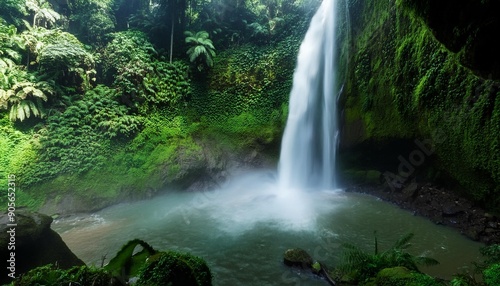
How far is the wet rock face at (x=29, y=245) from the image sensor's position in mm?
3447

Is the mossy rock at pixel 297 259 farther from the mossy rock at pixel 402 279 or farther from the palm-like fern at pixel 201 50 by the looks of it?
the palm-like fern at pixel 201 50

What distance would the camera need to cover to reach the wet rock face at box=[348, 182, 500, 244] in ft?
20.2

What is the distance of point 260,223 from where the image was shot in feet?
24.5

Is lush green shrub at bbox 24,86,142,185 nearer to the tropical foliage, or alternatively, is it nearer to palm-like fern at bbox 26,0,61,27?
palm-like fern at bbox 26,0,61,27

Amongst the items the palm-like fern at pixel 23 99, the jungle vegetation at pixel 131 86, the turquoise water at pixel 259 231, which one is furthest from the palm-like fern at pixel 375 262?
the palm-like fern at pixel 23 99

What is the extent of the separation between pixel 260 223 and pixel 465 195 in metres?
5.49

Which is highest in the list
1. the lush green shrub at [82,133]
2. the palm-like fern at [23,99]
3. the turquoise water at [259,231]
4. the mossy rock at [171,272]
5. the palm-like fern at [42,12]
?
the palm-like fern at [42,12]

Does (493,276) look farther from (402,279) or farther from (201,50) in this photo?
(201,50)

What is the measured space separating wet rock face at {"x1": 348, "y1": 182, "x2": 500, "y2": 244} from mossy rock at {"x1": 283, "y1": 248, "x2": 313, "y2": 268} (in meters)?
4.18

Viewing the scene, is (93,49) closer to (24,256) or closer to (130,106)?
(130,106)

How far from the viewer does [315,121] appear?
456 inches

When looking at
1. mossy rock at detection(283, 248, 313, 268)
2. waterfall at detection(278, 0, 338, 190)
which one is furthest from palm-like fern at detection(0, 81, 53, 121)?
mossy rock at detection(283, 248, 313, 268)

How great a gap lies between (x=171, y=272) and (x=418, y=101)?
26.0ft

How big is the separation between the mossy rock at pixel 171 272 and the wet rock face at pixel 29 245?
73.9 inches
